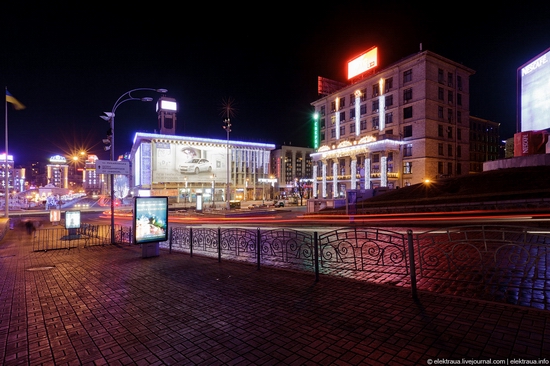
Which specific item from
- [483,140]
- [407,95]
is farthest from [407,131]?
[483,140]

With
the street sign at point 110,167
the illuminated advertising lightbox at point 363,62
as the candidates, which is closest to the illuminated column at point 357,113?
the illuminated advertising lightbox at point 363,62

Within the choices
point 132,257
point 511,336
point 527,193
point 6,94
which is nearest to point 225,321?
point 511,336

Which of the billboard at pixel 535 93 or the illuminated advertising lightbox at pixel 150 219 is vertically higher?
the billboard at pixel 535 93

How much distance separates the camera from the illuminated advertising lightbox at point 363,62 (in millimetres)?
51441

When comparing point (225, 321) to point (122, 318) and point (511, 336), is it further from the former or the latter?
point (511, 336)

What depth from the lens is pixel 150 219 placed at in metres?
11.3

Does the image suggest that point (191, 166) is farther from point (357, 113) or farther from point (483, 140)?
point (483, 140)

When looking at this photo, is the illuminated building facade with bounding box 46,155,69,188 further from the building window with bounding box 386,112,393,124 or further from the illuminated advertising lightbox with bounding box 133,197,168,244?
the illuminated advertising lightbox with bounding box 133,197,168,244

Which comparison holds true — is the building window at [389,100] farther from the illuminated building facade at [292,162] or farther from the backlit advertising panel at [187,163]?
the illuminated building facade at [292,162]

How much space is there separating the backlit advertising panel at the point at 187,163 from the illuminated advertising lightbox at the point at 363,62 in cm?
4002

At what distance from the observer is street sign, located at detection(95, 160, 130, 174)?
1393cm

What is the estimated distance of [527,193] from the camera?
17.9m

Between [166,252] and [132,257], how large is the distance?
1429mm

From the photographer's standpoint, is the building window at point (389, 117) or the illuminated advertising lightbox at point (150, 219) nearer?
the illuminated advertising lightbox at point (150, 219)
